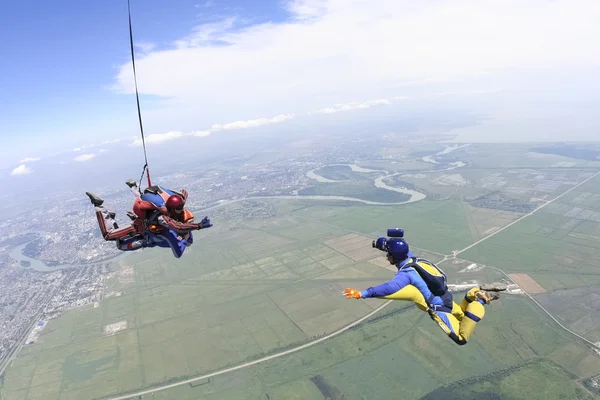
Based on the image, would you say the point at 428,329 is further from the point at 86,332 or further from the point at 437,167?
the point at 437,167

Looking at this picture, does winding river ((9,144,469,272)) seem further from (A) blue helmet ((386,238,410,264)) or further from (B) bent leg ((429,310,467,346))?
(B) bent leg ((429,310,467,346))

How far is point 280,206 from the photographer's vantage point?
340 ft

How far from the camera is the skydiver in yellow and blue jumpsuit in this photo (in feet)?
26.3

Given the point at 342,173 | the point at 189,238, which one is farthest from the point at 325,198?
the point at 189,238

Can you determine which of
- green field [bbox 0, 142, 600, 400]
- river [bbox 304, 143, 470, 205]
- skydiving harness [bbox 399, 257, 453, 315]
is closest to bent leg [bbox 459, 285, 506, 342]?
skydiving harness [bbox 399, 257, 453, 315]

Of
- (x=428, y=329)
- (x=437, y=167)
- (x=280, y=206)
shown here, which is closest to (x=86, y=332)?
(x=428, y=329)

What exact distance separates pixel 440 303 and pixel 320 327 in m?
34.9

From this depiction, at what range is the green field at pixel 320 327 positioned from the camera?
32.2 meters

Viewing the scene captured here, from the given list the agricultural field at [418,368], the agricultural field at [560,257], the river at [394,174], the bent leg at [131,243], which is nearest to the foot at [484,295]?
the bent leg at [131,243]

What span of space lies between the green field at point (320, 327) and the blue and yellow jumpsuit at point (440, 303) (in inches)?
1047

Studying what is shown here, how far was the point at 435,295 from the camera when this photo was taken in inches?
339

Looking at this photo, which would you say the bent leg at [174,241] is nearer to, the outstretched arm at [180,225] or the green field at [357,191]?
the outstretched arm at [180,225]

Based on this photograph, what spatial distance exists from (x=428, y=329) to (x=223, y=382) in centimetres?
2374

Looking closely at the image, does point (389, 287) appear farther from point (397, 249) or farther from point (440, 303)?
point (440, 303)
